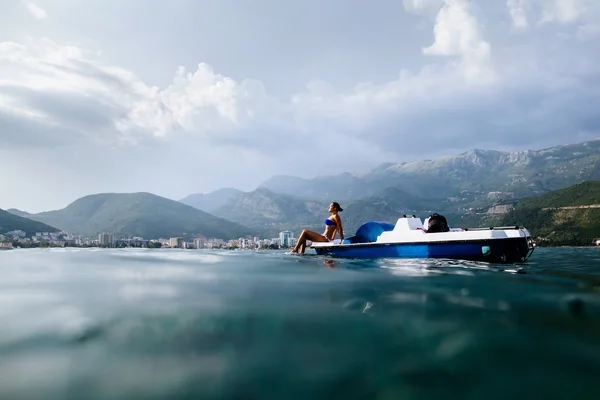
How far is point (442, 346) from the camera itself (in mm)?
4766

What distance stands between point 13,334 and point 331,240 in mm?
26405

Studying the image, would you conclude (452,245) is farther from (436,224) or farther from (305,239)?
(305,239)

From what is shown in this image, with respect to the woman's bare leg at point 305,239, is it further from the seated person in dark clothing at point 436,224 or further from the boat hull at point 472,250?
the seated person in dark clothing at point 436,224

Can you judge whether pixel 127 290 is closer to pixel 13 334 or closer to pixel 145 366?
pixel 13 334

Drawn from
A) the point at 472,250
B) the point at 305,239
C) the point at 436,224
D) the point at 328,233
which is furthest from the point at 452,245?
the point at 328,233

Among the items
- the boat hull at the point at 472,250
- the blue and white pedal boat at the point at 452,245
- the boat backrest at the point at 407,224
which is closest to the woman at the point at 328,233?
the blue and white pedal boat at the point at 452,245

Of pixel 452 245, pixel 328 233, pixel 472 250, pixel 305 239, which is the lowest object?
pixel 472 250

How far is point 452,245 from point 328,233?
11471mm

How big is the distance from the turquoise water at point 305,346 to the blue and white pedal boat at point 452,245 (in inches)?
535

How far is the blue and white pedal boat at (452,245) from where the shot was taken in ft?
69.4

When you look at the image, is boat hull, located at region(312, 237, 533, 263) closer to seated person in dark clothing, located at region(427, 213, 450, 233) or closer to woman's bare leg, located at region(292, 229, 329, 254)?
seated person in dark clothing, located at region(427, 213, 450, 233)

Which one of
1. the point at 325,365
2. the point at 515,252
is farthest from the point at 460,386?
the point at 515,252

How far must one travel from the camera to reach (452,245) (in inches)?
860

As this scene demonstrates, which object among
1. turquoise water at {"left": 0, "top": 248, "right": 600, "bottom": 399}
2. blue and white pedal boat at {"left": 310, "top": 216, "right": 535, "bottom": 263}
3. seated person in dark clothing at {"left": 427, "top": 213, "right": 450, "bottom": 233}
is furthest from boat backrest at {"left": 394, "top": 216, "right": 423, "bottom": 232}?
turquoise water at {"left": 0, "top": 248, "right": 600, "bottom": 399}
